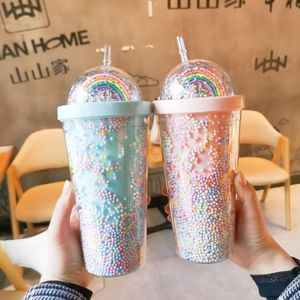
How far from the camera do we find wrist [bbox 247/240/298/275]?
0.66m

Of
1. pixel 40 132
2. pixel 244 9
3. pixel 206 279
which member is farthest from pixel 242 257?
pixel 244 9

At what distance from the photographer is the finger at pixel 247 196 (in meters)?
0.60

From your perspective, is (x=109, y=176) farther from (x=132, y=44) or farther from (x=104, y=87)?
(x=132, y=44)

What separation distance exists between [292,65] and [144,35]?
1199 millimetres

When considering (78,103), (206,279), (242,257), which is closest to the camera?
(78,103)

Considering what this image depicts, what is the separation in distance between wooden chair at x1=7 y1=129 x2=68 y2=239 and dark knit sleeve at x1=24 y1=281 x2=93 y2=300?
947 millimetres

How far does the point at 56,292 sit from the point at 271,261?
0.46m

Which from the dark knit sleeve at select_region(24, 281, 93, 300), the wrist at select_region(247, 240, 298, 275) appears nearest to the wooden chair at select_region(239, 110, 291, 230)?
the wrist at select_region(247, 240, 298, 275)

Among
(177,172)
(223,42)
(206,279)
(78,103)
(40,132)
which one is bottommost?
(206,279)

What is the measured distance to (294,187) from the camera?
8.41ft

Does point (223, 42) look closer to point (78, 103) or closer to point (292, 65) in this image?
point (292, 65)

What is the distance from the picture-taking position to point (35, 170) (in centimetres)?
180

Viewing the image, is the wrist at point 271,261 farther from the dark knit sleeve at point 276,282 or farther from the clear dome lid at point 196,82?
the clear dome lid at point 196,82

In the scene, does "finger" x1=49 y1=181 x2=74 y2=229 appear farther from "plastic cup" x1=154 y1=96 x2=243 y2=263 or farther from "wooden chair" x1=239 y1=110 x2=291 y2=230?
"wooden chair" x1=239 y1=110 x2=291 y2=230
